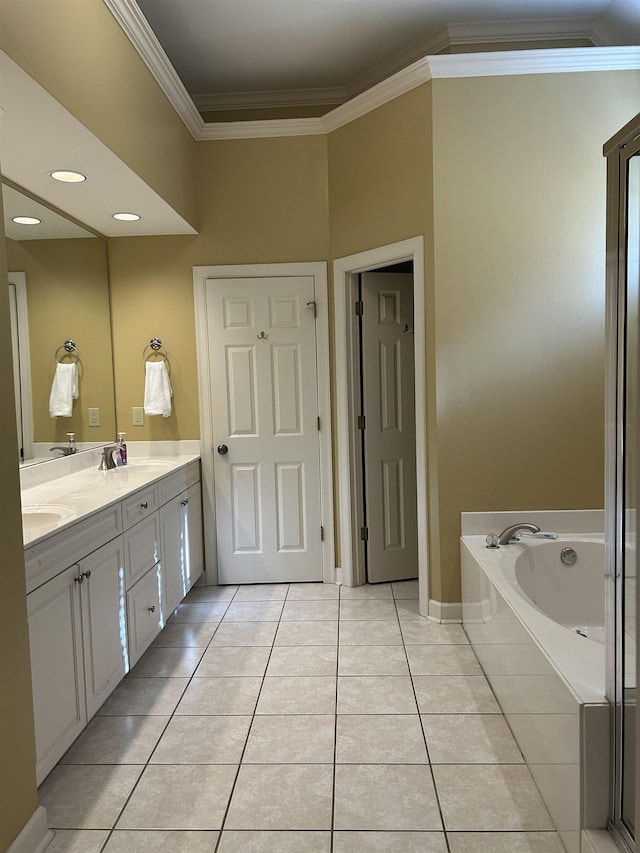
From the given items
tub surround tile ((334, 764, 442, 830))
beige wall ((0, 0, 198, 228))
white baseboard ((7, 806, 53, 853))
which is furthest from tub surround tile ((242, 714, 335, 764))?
beige wall ((0, 0, 198, 228))

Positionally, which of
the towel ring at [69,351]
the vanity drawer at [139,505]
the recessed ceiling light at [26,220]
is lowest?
the vanity drawer at [139,505]

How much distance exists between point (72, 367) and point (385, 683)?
2236 millimetres

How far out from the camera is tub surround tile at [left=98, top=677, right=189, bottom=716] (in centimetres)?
258

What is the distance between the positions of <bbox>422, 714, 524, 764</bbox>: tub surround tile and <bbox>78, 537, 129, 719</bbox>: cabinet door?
3.88ft

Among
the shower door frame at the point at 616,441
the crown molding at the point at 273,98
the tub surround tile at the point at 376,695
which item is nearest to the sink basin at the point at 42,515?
the tub surround tile at the point at 376,695

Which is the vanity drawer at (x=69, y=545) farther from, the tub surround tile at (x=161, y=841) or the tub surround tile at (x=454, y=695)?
the tub surround tile at (x=454, y=695)

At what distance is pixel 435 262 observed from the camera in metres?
3.29

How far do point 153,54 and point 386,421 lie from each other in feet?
7.57

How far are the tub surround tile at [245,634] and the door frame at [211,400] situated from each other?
756mm

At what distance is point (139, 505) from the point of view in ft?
9.56

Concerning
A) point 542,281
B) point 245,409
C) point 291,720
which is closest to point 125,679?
point 291,720

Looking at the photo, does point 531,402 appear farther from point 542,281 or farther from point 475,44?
point 475,44

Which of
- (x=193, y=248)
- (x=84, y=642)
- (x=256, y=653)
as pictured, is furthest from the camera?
(x=193, y=248)

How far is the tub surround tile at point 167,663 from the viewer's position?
2.91m
